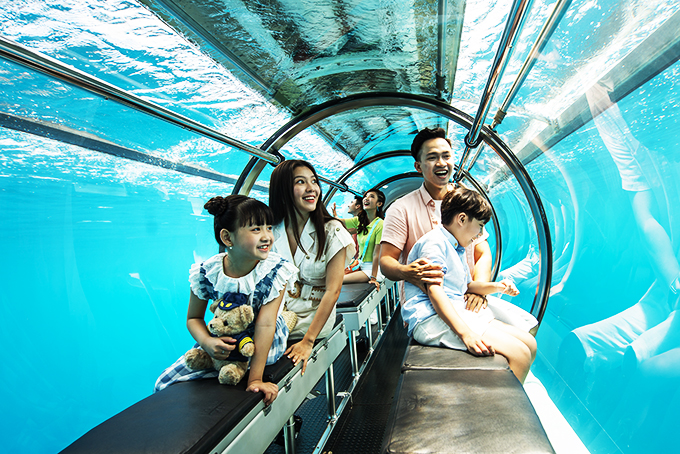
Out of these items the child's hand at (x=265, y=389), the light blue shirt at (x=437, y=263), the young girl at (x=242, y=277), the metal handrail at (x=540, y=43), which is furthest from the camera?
the light blue shirt at (x=437, y=263)

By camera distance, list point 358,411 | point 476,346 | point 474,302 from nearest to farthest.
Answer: point 476,346 → point 474,302 → point 358,411

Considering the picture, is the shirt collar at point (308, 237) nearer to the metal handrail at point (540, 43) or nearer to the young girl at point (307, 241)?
the young girl at point (307, 241)

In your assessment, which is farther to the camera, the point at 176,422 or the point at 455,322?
the point at 455,322

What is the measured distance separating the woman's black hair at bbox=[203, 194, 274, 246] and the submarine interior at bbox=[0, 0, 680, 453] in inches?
24.7

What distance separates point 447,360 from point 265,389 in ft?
3.50

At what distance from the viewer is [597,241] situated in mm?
3127

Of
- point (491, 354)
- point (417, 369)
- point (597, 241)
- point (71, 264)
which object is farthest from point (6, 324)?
point (597, 241)

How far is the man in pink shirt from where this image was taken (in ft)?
8.77

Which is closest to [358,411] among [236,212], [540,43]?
[236,212]

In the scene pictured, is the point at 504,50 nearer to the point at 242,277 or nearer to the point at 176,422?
the point at 242,277

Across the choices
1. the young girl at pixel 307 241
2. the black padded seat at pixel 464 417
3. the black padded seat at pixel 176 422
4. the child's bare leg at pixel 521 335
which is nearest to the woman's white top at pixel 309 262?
the young girl at pixel 307 241

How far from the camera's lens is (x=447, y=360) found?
1.99 m

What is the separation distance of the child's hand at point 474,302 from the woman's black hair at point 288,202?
1.23 meters

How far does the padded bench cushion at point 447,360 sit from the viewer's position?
1888mm
